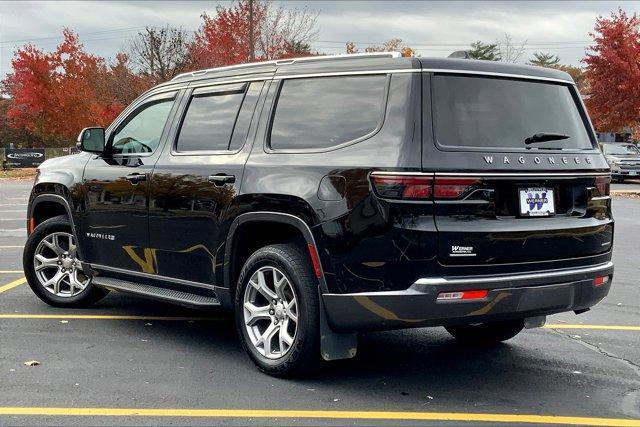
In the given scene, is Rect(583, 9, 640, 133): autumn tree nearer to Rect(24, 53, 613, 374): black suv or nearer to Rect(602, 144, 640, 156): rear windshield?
Rect(602, 144, 640, 156): rear windshield

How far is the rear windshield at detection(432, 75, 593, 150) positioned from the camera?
181 inches

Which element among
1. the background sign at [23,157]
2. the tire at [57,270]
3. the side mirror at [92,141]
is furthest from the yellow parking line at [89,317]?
the background sign at [23,157]

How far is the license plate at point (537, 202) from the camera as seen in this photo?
15.3ft

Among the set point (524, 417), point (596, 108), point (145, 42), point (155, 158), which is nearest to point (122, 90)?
point (145, 42)

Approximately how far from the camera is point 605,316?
7180 millimetres

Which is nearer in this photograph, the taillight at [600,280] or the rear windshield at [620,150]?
the taillight at [600,280]

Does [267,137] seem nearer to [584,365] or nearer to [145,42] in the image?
[584,365]

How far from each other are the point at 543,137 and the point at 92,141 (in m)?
3.64

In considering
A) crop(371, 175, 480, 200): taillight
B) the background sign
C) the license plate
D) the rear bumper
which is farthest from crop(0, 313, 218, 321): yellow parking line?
the background sign

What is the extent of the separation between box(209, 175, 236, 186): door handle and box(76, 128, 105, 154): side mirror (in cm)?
157

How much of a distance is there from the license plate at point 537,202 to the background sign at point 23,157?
42858 mm

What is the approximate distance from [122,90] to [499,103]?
37.8 metres

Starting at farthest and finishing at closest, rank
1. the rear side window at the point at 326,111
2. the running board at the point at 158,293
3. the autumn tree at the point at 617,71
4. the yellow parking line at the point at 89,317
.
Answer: the autumn tree at the point at 617,71
the yellow parking line at the point at 89,317
the running board at the point at 158,293
the rear side window at the point at 326,111

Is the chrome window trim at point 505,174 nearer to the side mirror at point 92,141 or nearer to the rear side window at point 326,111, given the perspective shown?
the rear side window at point 326,111
